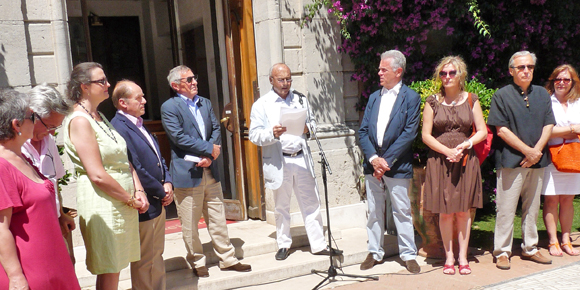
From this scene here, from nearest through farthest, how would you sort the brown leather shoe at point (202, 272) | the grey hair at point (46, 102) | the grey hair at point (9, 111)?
1. the grey hair at point (9, 111)
2. the grey hair at point (46, 102)
3. the brown leather shoe at point (202, 272)

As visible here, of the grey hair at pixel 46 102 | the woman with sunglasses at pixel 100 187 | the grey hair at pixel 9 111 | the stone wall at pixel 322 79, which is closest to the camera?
the grey hair at pixel 9 111

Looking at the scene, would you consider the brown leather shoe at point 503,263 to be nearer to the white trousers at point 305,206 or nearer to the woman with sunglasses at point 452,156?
the woman with sunglasses at point 452,156

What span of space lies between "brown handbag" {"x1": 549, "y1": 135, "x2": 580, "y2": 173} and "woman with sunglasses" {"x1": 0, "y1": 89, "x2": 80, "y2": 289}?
469cm

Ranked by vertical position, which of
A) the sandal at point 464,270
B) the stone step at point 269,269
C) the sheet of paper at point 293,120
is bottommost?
the sandal at point 464,270

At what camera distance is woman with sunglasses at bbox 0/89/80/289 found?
100 inches

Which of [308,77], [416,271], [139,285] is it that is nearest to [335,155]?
[308,77]

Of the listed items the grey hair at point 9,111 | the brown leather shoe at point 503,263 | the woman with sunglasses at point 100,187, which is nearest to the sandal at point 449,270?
the brown leather shoe at point 503,263

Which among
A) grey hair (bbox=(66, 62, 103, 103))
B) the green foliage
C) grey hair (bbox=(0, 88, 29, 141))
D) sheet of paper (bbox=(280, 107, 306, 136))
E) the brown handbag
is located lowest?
the brown handbag

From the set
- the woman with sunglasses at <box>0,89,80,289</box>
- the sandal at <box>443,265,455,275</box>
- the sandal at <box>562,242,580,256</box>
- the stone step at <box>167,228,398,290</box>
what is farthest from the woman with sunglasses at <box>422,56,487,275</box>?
the woman with sunglasses at <box>0,89,80,289</box>

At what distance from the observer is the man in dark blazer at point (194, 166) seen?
189 inches

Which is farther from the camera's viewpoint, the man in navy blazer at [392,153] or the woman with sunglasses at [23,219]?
the man in navy blazer at [392,153]

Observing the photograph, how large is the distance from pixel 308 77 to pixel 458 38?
93.0 inches

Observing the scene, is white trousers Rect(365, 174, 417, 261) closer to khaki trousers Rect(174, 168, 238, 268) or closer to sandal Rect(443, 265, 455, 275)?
sandal Rect(443, 265, 455, 275)

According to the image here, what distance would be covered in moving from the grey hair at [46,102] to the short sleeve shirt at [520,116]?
397 cm
